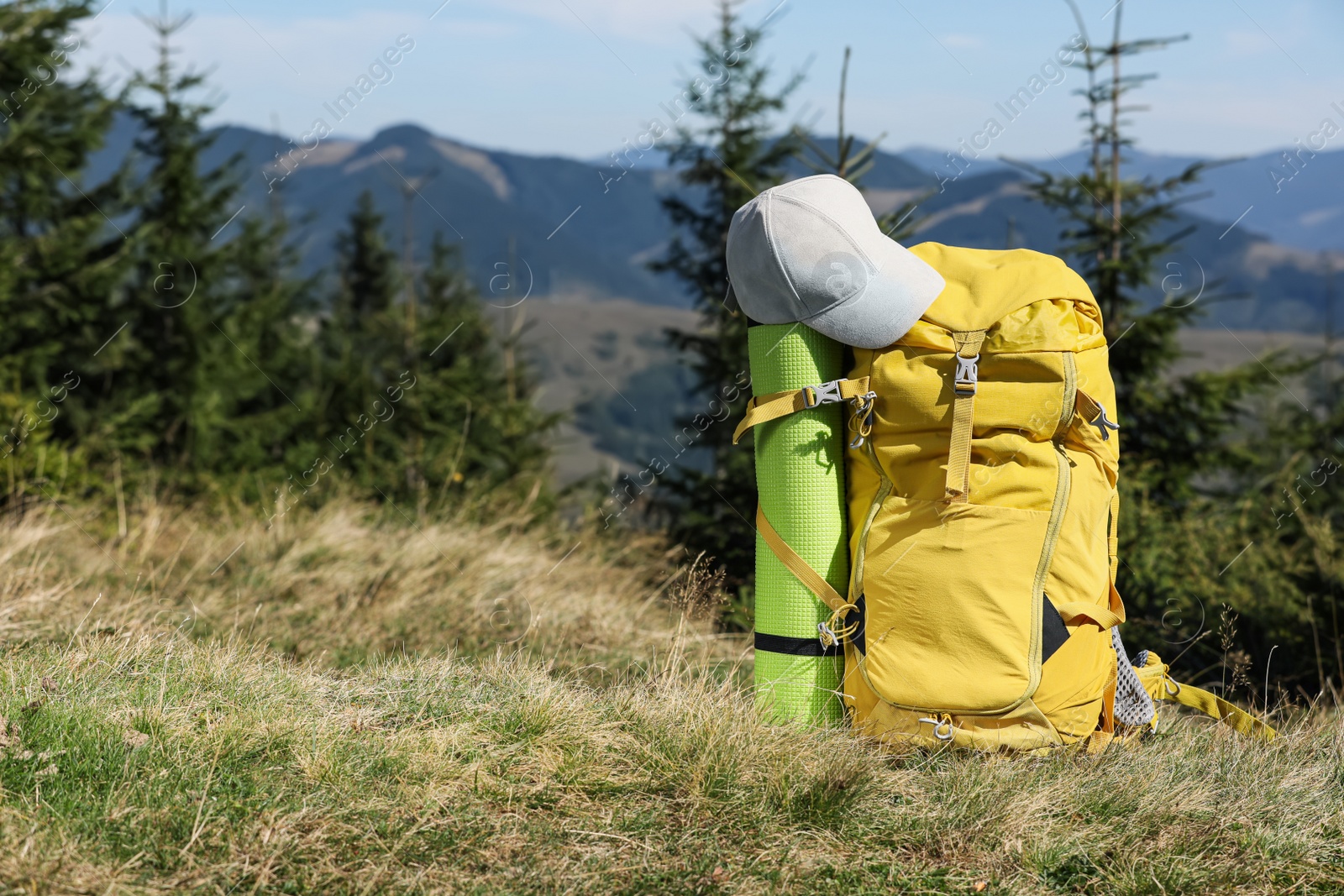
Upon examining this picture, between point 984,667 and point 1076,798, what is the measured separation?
0.40 metres

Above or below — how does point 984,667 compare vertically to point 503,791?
above

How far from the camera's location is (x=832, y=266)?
286 cm

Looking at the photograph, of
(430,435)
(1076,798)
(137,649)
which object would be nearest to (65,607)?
(137,649)

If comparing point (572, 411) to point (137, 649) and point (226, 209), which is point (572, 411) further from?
point (137, 649)

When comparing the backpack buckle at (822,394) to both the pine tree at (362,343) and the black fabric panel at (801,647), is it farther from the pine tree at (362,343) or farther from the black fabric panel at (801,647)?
the pine tree at (362,343)

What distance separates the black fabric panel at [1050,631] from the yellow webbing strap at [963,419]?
41 centimetres

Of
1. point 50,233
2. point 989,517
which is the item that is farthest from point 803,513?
point 50,233

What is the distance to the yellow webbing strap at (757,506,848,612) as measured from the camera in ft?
9.93

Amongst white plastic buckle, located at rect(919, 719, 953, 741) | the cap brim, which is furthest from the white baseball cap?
white plastic buckle, located at rect(919, 719, 953, 741)

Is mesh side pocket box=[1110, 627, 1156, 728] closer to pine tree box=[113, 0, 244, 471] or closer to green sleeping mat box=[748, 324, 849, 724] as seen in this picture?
green sleeping mat box=[748, 324, 849, 724]

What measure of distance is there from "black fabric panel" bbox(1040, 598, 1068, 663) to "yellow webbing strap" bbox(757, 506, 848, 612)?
57cm

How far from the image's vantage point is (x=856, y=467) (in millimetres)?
3084

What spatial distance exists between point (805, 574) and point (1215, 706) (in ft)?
5.35

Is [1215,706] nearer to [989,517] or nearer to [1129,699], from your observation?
[1129,699]
